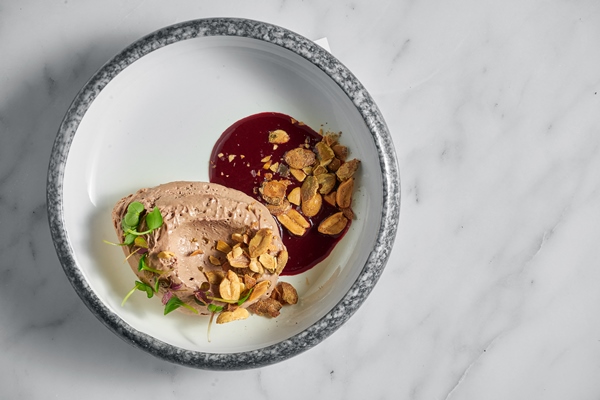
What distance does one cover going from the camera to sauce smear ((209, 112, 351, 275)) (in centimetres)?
113

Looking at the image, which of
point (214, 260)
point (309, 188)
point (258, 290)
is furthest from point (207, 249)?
point (309, 188)

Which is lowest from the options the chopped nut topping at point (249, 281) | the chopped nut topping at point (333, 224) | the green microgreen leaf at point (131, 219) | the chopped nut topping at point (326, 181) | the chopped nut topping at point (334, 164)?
the green microgreen leaf at point (131, 219)

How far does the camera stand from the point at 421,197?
1204 millimetres

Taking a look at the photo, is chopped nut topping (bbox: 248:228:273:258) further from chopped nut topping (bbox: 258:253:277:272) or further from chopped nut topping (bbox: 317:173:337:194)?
chopped nut topping (bbox: 317:173:337:194)

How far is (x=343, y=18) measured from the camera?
46.6 inches

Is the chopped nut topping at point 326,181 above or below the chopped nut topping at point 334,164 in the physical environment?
below

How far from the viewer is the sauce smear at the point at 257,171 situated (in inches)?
44.7

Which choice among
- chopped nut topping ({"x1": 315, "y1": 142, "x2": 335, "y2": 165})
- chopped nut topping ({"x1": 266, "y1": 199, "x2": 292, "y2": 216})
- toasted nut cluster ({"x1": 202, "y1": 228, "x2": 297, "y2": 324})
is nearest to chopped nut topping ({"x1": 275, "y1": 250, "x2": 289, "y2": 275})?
toasted nut cluster ({"x1": 202, "y1": 228, "x2": 297, "y2": 324})

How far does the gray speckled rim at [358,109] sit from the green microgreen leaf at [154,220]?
162mm

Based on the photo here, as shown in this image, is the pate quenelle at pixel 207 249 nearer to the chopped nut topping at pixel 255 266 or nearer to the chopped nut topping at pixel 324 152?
the chopped nut topping at pixel 255 266

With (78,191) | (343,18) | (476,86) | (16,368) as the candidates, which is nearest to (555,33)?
(476,86)

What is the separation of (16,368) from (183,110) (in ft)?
2.19

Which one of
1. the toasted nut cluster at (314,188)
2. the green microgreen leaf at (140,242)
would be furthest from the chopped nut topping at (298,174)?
the green microgreen leaf at (140,242)

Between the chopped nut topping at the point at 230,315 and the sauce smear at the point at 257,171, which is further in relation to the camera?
the sauce smear at the point at 257,171
